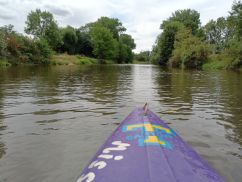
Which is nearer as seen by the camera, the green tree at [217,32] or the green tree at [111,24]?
the green tree at [217,32]

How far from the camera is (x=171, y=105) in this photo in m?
10.4

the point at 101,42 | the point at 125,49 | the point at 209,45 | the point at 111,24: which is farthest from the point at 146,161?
the point at 125,49

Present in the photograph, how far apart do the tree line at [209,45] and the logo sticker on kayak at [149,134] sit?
117 feet

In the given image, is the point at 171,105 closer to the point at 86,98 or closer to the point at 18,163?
the point at 86,98

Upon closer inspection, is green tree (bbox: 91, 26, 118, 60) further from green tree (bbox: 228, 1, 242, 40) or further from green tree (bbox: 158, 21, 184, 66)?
green tree (bbox: 228, 1, 242, 40)

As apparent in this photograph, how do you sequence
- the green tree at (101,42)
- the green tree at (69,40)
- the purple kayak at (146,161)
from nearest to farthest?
the purple kayak at (146,161), the green tree at (69,40), the green tree at (101,42)

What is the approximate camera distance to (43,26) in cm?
6372

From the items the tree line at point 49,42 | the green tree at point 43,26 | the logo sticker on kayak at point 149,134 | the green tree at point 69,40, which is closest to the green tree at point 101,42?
the tree line at point 49,42

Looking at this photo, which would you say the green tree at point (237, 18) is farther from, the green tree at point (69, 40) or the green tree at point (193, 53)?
the green tree at point (69, 40)

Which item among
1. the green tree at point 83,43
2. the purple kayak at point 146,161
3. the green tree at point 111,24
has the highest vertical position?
the green tree at point 111,24

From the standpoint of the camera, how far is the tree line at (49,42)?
47969 mm

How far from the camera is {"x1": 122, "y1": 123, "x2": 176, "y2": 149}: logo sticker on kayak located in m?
3.90

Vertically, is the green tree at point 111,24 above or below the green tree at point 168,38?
above

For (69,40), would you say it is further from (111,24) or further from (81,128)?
(81,128)
